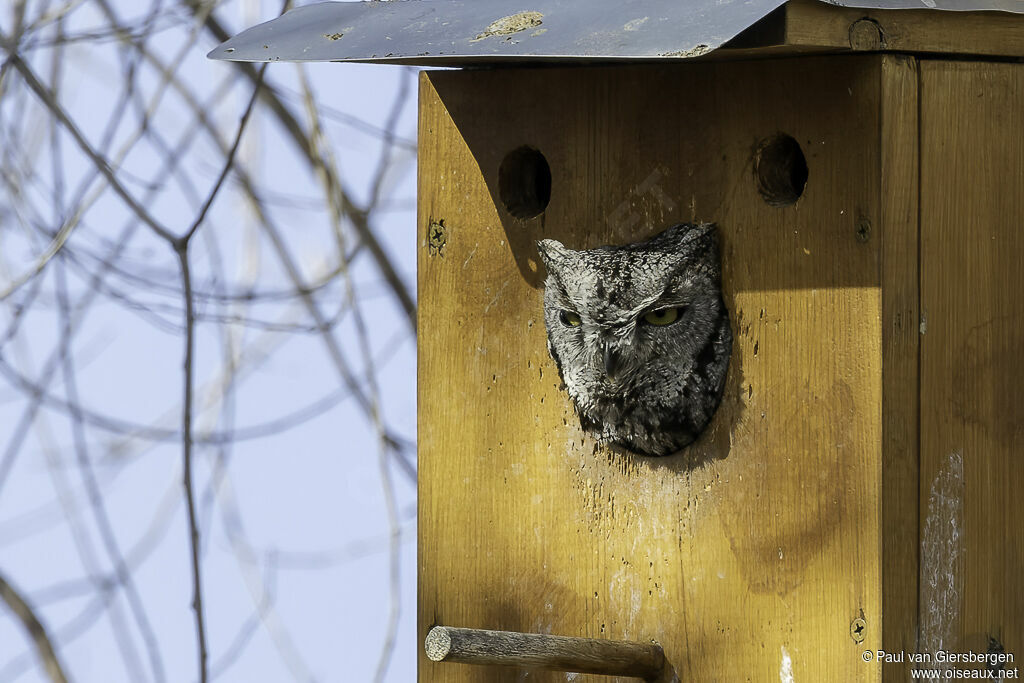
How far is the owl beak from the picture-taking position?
2.03m

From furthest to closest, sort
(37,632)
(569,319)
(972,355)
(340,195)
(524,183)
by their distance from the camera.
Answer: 1. (340,195)
2. (37,632)
3. (524,183)
4. (569,319)
5. (972,355)

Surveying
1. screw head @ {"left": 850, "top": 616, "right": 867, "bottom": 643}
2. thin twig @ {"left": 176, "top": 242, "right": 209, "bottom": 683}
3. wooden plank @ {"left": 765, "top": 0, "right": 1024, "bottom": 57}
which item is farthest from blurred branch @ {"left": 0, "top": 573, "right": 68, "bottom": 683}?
wooden plank @ {"left": 765, "top": 0, "right": 1024, "bottom": 57}

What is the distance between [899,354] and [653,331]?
353 mm

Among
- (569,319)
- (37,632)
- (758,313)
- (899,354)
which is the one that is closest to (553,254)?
(569,319)

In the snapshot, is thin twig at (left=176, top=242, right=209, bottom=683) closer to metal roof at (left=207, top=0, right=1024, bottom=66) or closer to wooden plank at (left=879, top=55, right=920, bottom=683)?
metal roof at (left=207, top=0, right=1024, bottom=66)

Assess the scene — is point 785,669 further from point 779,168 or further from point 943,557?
point 779,168

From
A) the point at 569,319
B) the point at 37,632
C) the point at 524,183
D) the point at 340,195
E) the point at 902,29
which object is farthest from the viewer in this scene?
the point at 340,195

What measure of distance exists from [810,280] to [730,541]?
1.32 feet

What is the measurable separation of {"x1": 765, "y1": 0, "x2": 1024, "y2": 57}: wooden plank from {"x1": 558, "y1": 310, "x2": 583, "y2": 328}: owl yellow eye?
54 cm

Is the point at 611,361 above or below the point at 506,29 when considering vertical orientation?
below

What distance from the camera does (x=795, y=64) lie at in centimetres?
195

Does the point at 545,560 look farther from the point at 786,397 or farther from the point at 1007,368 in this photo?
the point at 1007,368

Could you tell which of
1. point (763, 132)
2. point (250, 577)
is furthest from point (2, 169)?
point (763, 132)

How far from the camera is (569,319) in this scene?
2.14m
